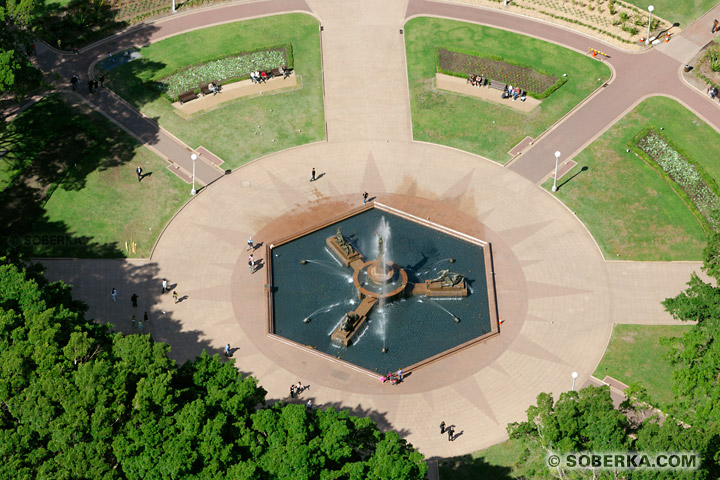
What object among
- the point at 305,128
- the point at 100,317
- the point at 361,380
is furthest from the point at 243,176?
the point at 361,380

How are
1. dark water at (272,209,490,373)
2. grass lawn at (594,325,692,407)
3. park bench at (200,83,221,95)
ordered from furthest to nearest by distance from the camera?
park bench at (200,83,221,95), dark water at (272,209,490,373), grass lawn at (594,325,692,407)

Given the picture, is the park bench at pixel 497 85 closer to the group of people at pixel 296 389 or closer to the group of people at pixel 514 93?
the group of people at pixel 514 93

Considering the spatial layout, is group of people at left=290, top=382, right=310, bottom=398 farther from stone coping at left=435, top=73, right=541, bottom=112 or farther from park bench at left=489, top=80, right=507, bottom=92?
park bench at left=489, top=80, right=507, bottom=92

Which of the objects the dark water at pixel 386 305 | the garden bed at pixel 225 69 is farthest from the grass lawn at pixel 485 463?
the garden bed at pixel 225 69

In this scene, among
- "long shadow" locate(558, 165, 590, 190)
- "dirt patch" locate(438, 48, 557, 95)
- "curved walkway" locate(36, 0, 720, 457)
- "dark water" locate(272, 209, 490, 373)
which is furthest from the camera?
"dirt patch" locate(438, 48, 557, 95)

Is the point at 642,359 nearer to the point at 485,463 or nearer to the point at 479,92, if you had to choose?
the point at 485,463

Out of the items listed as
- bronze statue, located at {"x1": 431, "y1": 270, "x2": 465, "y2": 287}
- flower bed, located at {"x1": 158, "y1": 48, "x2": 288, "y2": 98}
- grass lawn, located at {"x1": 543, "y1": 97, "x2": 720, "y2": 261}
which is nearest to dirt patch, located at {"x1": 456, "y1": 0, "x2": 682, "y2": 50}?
grass lawn, located at {"x1": 543, "y1": 97, "x2": 720, "y2": 261}
